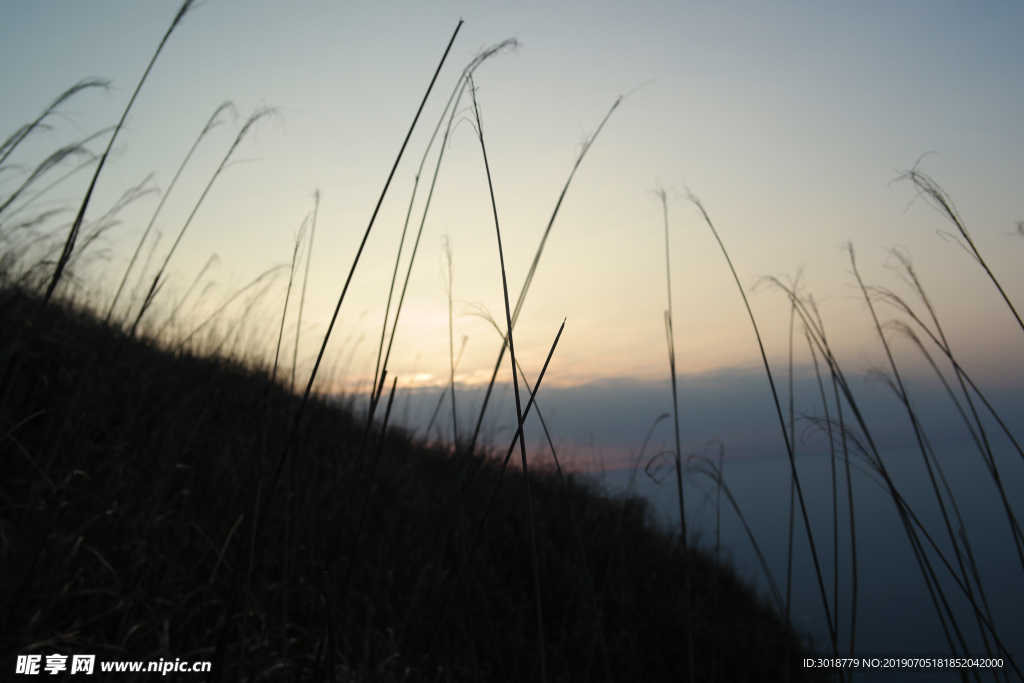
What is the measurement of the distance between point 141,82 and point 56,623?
4.92 feet

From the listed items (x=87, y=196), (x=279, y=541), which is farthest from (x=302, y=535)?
(x=87, y=196)

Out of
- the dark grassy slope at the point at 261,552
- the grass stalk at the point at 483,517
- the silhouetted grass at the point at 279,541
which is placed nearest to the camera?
the grass stalk at the point at 483,517

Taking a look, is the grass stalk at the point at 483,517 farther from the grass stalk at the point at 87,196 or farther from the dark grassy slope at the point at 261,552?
the grass stalk at the point at 87,196

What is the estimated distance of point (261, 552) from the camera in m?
2.33

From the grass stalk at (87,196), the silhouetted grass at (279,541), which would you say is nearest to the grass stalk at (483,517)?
the silhouetted grass at (279,541)

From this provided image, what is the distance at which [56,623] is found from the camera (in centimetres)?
153

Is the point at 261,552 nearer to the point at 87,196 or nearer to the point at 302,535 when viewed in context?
the point at 302,535

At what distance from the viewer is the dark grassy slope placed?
57.3 inches

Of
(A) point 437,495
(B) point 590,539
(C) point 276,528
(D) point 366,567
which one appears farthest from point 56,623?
(B) point 590,539

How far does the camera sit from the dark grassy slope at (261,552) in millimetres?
1455

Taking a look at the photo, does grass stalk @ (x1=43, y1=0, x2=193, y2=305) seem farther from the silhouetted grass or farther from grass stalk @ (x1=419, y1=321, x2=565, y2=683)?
grass stalk @ (x1=419, y1=321, x2=565, y2=683)

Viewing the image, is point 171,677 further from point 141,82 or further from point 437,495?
point 437,495

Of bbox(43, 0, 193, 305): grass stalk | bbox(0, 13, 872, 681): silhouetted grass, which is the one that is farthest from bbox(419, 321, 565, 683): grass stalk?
bbox(43, 0, 193, 305): grass stalk

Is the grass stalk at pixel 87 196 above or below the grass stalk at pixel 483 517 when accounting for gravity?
above
